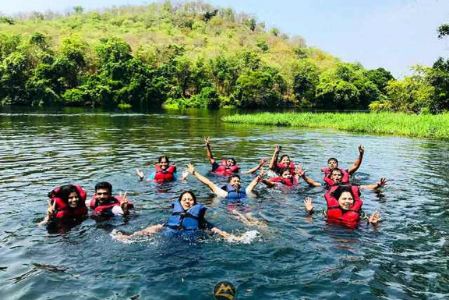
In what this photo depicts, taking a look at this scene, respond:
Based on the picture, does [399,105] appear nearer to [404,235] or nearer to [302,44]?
[404,235]

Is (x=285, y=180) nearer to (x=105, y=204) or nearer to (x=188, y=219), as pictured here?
(x=188, y=219)

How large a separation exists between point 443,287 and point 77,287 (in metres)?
6.48

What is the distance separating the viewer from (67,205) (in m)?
10.6

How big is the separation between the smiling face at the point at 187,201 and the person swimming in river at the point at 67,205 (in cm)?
295

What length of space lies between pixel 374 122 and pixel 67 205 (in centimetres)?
3516

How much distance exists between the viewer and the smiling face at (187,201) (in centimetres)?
1002

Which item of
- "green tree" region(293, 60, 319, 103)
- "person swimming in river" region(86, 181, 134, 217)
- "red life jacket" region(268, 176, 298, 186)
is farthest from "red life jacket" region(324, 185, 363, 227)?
"green tree" region(293, 60, 319, 103)

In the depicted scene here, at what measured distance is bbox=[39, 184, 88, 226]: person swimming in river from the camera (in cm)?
1046

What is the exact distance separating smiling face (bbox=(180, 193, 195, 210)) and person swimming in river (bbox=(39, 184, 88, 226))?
9.67 ft

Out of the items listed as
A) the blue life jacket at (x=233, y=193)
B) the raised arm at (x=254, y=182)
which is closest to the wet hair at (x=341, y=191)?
the raised arm at (x=254, y=182)

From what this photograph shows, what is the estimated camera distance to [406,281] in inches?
287

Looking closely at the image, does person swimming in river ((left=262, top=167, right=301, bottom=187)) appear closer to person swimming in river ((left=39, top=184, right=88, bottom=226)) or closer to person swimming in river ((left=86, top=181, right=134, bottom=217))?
person swimming in river ((left=86, top=181, right=134, bottom=217))

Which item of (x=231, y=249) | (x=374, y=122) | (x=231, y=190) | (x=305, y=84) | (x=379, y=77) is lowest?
(x=231, y=249)

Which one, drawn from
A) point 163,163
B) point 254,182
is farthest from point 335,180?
point 163,163
